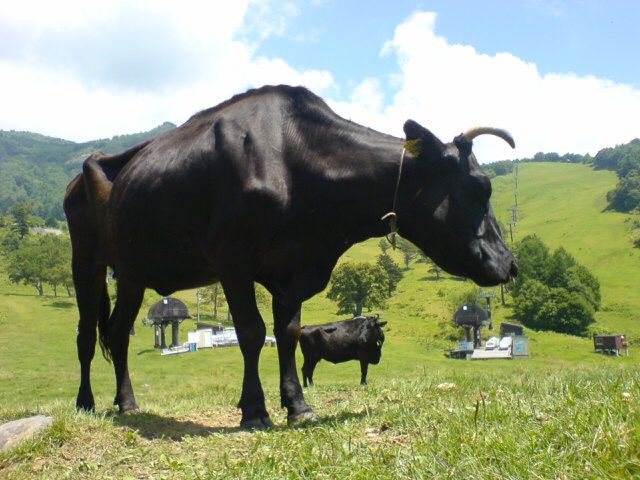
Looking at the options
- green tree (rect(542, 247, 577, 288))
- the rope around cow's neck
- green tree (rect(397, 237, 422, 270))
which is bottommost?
the rope around cow's neck

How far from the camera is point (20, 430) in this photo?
5531mm

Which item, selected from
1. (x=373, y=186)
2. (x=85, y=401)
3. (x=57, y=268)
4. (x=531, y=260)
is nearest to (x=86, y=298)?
(x=85, y=401)

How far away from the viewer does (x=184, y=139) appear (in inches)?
260

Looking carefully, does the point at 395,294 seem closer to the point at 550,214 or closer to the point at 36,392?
the point at 550,214

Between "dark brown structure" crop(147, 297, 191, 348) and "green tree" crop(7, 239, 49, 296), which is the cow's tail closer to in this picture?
"dark brown structure" crop(147, 297, 191, 348)

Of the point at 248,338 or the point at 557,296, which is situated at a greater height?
the point at 248,338

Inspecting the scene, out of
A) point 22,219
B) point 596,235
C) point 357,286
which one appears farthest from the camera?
point 22,219

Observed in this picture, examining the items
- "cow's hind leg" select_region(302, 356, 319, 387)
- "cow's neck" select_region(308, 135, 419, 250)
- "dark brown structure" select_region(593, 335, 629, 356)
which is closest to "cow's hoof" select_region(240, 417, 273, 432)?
"cow's neck" select_region(308, 135, 419, 250)

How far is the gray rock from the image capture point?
210 inches

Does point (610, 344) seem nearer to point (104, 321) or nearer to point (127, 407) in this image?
point (104, 321)

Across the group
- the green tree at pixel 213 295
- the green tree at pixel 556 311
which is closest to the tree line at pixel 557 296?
the green tree at pixel 556 311

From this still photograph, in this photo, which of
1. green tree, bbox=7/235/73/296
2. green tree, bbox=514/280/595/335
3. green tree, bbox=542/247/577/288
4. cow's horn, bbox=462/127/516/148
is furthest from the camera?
green tree, bbox=542/247/577/288

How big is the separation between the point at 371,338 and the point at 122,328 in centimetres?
1372

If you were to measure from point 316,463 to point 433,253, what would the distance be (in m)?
2.77
